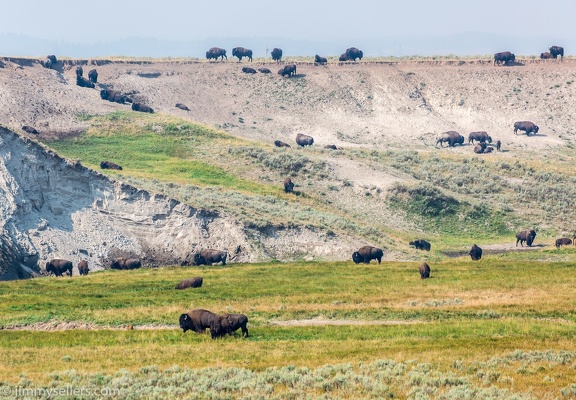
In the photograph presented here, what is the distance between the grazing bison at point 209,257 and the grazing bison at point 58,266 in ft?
29.9

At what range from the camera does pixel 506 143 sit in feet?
405

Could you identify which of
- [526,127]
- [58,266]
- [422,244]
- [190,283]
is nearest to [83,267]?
[58,266]

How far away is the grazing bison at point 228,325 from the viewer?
1577 inches

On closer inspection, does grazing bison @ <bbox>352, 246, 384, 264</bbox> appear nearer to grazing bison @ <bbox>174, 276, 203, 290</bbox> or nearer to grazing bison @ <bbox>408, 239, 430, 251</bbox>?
grazing bison @ <bbox>408, 239, 430, 251</bbox>

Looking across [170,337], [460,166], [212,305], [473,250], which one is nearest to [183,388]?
[170,337]

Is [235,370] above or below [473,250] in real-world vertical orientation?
above

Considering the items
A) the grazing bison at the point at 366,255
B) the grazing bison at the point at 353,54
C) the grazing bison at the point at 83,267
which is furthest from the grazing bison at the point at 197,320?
the grazing bison at the point at 353,54

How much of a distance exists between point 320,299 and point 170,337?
11997mm

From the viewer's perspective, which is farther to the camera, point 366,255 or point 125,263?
point 366,255

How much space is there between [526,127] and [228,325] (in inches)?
3668

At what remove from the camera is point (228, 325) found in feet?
132

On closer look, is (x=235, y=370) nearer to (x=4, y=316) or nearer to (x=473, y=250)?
(x=4, y=316)

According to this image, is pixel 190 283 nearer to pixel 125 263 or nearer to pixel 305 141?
pixel 125 263
